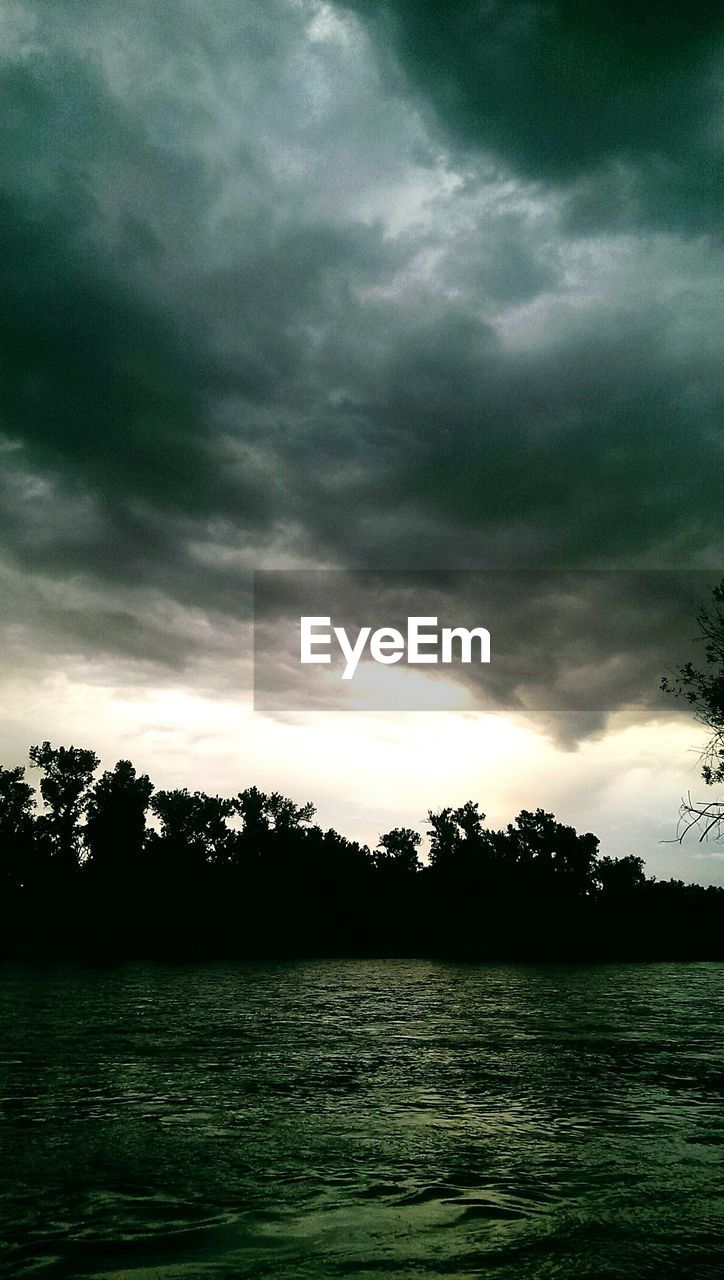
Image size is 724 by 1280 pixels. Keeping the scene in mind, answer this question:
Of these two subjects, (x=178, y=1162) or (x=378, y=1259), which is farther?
(x=178, y=1162)

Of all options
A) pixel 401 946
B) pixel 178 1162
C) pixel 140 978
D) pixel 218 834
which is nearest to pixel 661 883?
pixel 401 946

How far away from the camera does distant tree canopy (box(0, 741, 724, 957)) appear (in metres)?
113

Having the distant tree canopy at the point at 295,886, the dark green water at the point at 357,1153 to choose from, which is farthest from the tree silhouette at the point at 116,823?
the dark green water at the point at 357,1153

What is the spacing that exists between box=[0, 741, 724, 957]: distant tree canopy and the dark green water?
9581 centimetres

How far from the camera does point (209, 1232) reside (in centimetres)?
695

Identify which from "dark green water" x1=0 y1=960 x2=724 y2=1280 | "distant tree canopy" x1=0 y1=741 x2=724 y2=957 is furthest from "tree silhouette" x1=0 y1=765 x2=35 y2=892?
"dark green water" x1=0 y1=960 x2=724 y2=1280

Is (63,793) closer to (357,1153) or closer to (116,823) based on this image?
(116,823)

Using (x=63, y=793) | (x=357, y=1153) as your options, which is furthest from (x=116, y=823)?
(x=357, y=1153)

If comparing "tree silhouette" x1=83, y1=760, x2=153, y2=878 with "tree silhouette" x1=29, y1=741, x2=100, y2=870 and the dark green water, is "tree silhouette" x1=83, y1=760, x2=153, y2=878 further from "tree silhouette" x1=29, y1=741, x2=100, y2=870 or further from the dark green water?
the dark green water

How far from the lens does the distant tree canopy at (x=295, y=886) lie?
113 m

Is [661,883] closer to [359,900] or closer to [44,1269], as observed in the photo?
[359,900]

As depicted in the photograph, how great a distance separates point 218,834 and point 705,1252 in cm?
12840

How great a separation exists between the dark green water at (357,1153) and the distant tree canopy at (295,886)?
9581 centimetres

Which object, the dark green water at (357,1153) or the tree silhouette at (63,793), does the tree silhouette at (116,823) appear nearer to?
the tree silhouette at (63,793)
